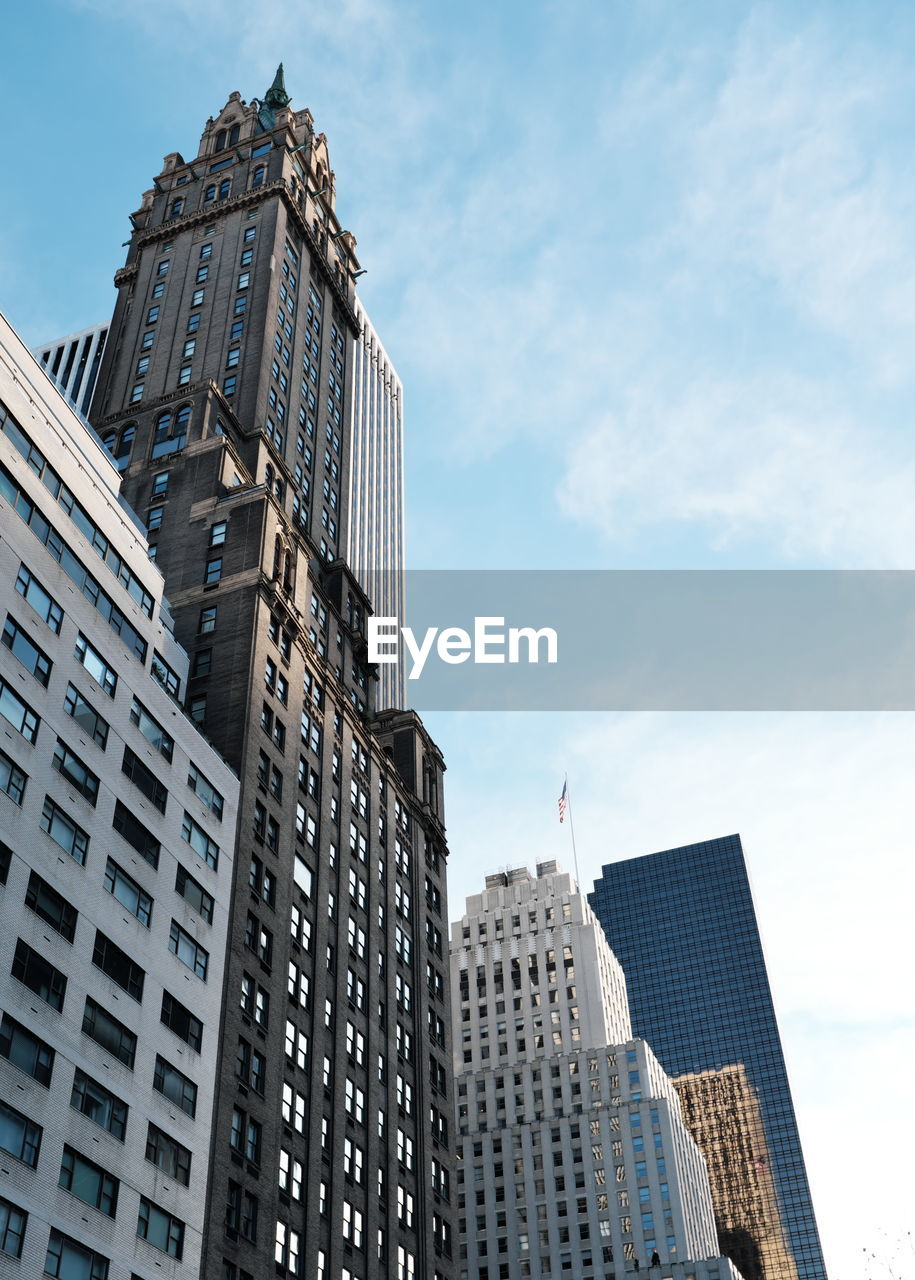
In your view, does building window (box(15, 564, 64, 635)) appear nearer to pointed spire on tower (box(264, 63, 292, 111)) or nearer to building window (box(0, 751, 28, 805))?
building window (box(0, 751, 28, 805))

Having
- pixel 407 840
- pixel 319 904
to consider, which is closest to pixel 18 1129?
pixel 319 904

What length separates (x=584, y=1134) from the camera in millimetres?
153750

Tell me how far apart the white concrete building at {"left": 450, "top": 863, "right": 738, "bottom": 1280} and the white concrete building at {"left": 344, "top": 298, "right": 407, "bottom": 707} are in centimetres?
4061

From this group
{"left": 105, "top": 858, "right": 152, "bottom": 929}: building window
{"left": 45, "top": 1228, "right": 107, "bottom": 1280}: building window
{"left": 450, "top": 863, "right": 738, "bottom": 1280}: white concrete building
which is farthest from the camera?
{"left": 450, "top": 863, "right": 738, "bottom": 1280}: white concrete building

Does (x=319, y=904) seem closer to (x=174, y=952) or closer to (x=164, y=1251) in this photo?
(x=174, y=952)

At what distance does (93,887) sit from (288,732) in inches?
1059

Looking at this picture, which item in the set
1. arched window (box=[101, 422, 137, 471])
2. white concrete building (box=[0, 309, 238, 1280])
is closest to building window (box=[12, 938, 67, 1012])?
white concrete building (box=[0, 309, 238, 1280])

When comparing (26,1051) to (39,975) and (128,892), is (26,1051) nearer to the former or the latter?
(39,975)

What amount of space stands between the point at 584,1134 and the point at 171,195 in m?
111

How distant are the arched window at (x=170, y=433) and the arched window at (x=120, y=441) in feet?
7.19

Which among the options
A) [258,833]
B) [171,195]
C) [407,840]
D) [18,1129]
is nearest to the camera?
[18,1129]

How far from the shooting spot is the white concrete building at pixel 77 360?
184250 millimetres

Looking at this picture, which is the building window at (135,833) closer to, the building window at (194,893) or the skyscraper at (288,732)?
the building window at (194,893)

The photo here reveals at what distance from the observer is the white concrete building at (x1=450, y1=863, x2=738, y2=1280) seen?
146 m
